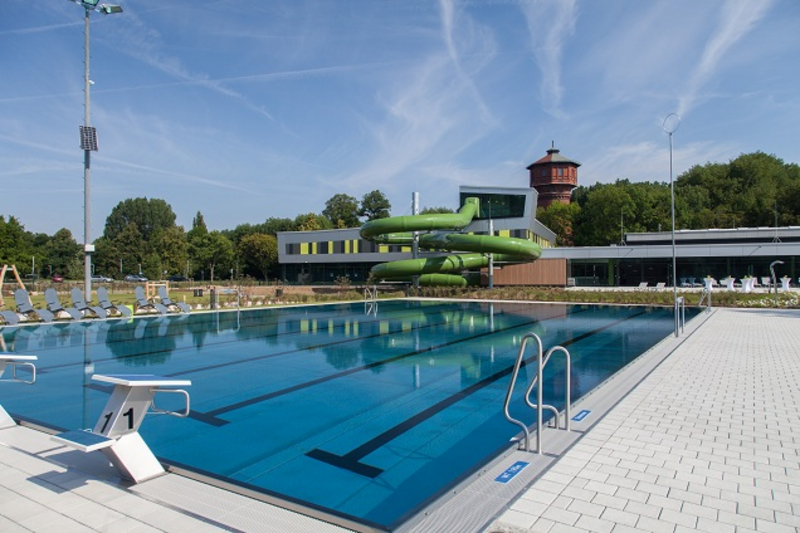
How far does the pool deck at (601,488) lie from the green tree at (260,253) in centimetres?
4779

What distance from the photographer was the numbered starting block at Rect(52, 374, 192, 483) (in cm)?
353

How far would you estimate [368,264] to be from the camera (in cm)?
4428

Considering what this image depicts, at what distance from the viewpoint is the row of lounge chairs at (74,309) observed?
1565 centimetres

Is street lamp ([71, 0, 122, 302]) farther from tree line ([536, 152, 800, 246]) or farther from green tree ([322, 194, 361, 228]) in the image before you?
green tree ([322, 194, 361, 228])

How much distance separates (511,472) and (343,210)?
6380 centimetres

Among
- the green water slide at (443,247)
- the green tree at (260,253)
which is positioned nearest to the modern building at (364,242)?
the green tree at (260,253)

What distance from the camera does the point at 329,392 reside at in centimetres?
743

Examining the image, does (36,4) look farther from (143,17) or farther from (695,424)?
(695,424)

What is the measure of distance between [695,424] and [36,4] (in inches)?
645

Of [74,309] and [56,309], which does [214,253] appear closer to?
[56,309]

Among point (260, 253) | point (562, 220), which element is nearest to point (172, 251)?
point (260, 253)

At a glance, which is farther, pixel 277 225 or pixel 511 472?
pixel 277 225

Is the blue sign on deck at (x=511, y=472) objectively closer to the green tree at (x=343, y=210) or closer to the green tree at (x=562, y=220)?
the green tree at (x=562, y=220)

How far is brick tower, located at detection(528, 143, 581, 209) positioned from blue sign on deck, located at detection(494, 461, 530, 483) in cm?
5945
